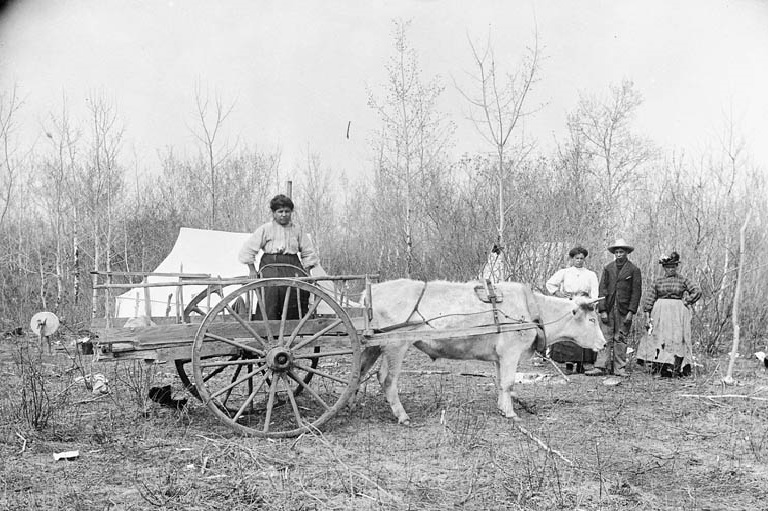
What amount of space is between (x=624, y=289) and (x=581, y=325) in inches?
88.8

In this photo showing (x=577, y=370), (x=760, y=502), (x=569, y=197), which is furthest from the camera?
(x=569, y=197)

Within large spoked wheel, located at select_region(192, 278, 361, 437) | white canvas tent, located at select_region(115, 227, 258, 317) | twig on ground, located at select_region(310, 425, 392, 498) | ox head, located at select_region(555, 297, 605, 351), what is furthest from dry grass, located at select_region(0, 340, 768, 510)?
white canvas tent, located at select_region(115, 227, 258, 317)

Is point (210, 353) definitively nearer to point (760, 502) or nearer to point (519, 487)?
point (519, 487)

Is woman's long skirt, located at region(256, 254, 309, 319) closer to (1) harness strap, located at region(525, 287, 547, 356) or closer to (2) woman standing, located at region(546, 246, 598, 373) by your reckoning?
(1) harness strap, located at region(525, 287, 547, 356)

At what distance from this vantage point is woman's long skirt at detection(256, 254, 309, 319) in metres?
6.15

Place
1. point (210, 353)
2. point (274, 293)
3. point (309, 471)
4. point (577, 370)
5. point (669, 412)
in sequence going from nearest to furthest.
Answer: point (309, 471)
point (210, 353)
point (274, 293)
point (669, 412)
point (577, 370)

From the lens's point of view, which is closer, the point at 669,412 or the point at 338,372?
the point at 669,412

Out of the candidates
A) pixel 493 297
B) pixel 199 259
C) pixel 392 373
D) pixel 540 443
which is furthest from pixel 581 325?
pixel 199 259

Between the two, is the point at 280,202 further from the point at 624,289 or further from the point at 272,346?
the point at 624,289

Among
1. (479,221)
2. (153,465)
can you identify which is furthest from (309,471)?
(479,221)

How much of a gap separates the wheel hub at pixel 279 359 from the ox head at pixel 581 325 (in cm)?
316

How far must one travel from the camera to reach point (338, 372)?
9820 mm

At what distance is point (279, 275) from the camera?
6184mm

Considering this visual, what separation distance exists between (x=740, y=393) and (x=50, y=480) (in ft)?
24.2
